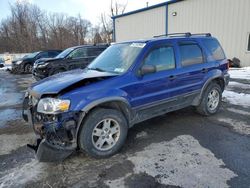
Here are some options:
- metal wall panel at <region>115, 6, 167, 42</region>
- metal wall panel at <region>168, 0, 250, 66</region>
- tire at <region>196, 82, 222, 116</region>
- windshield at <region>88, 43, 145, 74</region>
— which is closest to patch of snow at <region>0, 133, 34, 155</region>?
windshield at <region>88, 43, 145, 74</region>

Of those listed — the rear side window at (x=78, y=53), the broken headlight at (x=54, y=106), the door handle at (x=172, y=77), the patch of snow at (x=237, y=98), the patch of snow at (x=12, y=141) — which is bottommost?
the patch of snow at (x=12, y=141)

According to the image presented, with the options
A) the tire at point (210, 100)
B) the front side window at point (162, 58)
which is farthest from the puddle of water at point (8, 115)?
the tire at point (210, 100)

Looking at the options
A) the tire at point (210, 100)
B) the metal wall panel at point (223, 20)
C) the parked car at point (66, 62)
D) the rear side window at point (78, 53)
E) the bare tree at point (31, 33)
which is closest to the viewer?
the tire at point (210, 100)

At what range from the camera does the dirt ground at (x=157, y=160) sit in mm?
2863

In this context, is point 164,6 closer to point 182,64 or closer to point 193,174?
point 182,64

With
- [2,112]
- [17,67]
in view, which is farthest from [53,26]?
[2,112]

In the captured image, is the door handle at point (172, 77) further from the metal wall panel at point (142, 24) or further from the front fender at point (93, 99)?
the metal wall panel at point (142, 24)

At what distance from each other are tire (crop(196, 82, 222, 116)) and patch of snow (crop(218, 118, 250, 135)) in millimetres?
344

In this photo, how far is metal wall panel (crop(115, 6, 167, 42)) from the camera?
745 inches

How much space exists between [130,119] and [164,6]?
1663 cm

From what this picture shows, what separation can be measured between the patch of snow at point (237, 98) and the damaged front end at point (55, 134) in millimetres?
4769

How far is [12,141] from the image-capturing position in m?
4.30

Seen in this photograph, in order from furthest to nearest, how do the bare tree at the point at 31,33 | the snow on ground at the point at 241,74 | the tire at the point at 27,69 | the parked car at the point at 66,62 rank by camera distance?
the bare tree at the point at 31,33 → the tire at the point at 27,69 → the snow on ground at the point at 241,74 → the parked car at the point at 66,62

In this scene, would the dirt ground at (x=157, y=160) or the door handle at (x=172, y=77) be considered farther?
the door handle at (x=172, y=77)
